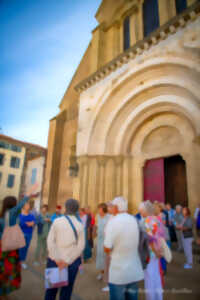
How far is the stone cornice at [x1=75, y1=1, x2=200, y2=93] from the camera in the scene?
21.3 feet

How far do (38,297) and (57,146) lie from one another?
9992mm

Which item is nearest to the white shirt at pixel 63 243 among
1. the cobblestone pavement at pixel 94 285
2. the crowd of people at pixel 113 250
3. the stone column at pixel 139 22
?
the crowd of people at pixel 113 250

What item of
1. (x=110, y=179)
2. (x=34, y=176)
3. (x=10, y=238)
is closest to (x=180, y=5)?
(x=110, y=179)

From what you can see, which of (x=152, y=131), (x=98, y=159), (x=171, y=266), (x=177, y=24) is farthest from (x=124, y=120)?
(x=171, y=266)

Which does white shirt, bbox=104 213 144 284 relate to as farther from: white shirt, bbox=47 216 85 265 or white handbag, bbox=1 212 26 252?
white handbag, bbox=1 212 26 252

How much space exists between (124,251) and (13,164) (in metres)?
27.3

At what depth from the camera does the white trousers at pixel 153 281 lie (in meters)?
2.62

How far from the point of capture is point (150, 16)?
930cm

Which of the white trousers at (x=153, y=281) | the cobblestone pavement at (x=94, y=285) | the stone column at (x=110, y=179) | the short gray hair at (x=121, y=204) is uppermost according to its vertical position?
the stone column at (x=110, y=179)

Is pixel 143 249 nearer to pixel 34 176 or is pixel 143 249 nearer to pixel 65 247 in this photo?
pixel 65 247

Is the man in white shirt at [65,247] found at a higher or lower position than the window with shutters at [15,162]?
lower

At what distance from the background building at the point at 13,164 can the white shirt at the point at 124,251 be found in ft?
76.0

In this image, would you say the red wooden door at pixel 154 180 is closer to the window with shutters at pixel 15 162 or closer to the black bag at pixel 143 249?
the black bag at pixel 143 249

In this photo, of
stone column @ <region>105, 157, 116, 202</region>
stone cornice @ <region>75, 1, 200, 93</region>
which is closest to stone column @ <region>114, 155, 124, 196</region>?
stone column @ <region>105, 157, 116, 202</region>
